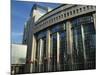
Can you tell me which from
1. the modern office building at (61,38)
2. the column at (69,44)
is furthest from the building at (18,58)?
the column at (69,44)

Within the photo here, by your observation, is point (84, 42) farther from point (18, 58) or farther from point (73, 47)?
point (18, 58)

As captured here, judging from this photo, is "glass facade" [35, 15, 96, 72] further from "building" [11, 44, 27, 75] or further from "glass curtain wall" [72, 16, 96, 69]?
"building" [11, 44, 27, 75]

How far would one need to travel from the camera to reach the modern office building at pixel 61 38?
5.90 feet

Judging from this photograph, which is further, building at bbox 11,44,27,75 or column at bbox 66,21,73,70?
column at bbox 66,21,73,70

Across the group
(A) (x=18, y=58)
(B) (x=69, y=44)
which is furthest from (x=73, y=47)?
(A) (x=18, y=58)

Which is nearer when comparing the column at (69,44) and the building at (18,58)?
the building at (18,58)

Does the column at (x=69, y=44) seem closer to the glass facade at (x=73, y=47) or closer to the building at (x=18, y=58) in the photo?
the glass facade at (x=73, y=47)

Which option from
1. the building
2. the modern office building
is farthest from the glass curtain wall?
the building

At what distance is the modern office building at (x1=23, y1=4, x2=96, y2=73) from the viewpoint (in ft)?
5.90

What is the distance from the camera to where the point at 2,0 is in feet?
5.44

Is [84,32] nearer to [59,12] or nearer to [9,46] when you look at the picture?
[59,12]
